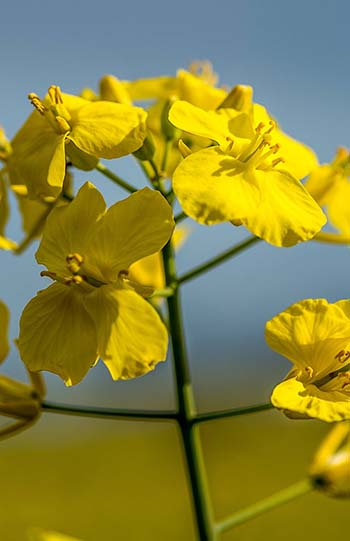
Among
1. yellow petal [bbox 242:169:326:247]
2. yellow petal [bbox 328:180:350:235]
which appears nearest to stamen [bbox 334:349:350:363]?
yellow petal [bbox 242:169:326:247]

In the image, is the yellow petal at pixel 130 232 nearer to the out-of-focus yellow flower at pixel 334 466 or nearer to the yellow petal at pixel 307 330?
the yellow petal at pixel 307 330

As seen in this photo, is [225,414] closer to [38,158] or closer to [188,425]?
[188,425]

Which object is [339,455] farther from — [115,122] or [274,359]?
[274,359]

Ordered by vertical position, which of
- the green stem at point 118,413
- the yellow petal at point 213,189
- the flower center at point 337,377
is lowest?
the green stem at point 118,413

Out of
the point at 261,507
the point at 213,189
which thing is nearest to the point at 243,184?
the point at 213,189

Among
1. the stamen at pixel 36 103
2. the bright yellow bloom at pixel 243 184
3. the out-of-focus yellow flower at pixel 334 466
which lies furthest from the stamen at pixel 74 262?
the out-of-focus yellow flower at pixel 334 466

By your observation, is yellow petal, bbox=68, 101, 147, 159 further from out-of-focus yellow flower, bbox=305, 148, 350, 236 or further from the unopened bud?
out-of-focus yellow flower, bbox=305, 148, 350, 236
